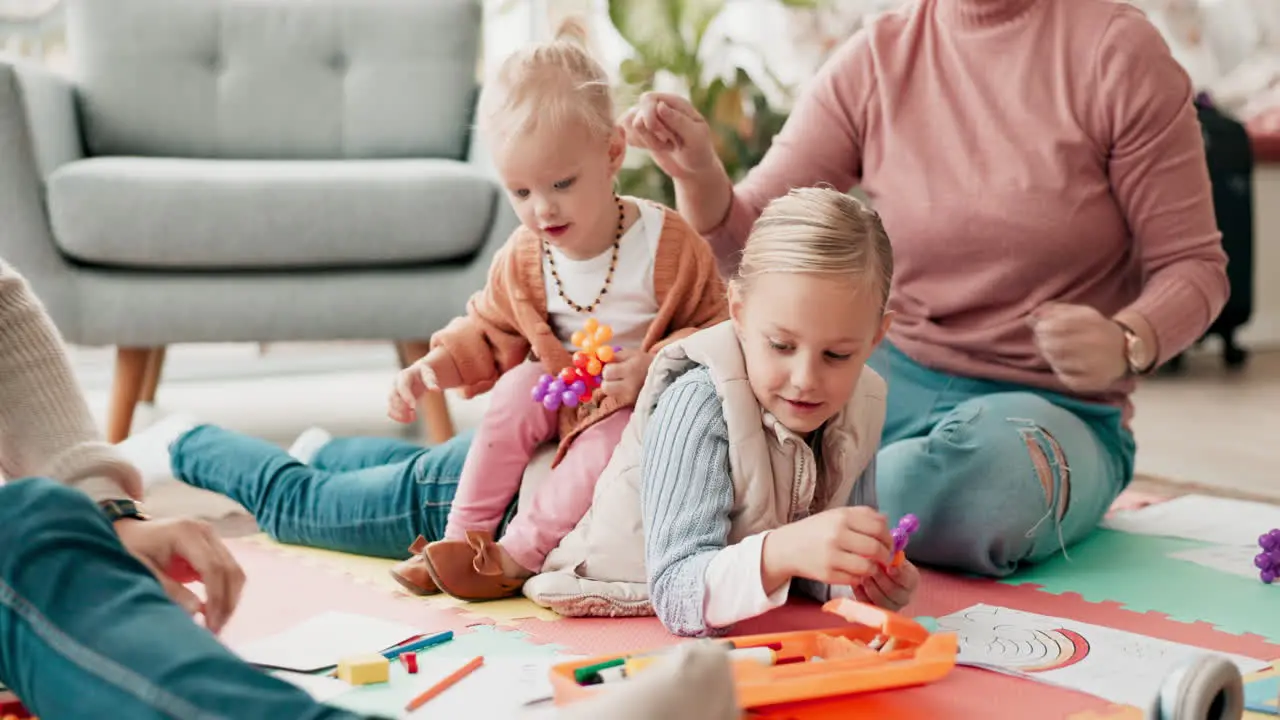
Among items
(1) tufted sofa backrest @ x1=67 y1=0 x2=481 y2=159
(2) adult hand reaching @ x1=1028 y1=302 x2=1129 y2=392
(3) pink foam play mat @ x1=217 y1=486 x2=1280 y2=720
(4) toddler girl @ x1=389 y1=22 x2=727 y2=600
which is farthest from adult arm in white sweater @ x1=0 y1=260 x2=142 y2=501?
(1) tufted sofa backrest @ x1=67 y1=0 x2=481 y2=159

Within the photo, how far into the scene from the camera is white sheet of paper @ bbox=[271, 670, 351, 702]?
1052mm

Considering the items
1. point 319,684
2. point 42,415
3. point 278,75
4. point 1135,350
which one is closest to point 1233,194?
point 1135,350

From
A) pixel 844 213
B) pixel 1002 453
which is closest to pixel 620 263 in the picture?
pixel 844 213

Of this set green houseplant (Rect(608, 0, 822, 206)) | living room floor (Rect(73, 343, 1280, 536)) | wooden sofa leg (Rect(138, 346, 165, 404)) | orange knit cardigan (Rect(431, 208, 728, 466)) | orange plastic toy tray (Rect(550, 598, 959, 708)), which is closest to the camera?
orange plastic toy tray (Rect(550, 598, 959, 708))

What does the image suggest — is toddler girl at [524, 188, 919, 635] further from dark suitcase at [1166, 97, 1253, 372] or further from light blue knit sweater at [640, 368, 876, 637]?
dark suitcase at [1166, 97, 1253, 372]

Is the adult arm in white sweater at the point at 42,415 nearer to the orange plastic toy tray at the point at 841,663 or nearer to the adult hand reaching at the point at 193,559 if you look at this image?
the adult hand reaching at the point at 193,559

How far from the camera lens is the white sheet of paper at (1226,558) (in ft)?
4.79

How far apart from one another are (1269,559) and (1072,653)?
39 centimetres

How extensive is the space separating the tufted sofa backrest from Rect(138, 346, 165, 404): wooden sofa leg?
39 centimetres

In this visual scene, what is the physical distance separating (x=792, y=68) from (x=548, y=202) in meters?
2.35

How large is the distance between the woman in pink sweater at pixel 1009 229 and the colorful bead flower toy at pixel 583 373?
218 mm

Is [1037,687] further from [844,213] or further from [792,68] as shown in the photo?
[792,68]

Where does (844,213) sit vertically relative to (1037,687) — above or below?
above

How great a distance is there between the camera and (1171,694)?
894mm
